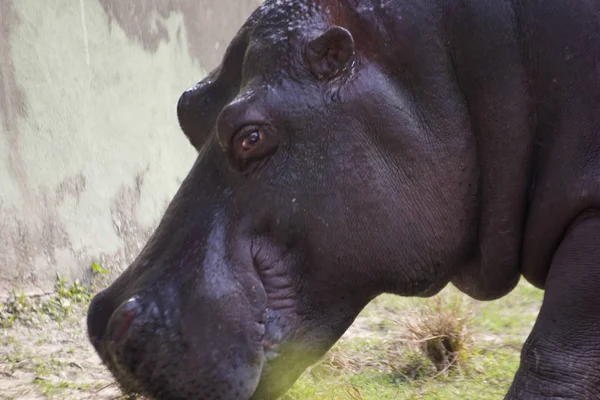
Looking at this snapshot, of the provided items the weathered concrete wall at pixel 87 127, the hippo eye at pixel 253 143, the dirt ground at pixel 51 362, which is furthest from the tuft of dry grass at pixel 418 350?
the hippo eye at pixel 253 143

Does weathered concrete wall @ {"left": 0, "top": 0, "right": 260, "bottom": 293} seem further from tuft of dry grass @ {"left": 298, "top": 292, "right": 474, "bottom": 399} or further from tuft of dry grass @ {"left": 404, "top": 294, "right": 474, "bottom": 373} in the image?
tuft of dry grass @ {"left": 404, "top": 294, "right": 474, "bottom": 373}

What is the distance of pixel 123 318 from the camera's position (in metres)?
1.66

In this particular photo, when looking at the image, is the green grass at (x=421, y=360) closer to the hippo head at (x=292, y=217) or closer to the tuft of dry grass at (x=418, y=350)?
the tuft of dry grass at (x=418, y=350)

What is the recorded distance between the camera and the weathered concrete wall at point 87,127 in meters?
4.16

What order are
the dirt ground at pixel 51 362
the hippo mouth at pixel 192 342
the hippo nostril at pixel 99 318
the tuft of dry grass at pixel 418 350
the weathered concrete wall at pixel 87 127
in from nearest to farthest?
the hippo mouth at pixel 192 342 < the hippo nostril at pixel 99 318 < the dirt ground at pixel 51 362 < the tuft of dry grass at pixel 418 350 < the weathered concrete wall at pixel 87 127

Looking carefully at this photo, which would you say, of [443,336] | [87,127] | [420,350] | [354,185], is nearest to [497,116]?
[354,185]

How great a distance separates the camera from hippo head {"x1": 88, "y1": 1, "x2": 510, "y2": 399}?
166 centimetres

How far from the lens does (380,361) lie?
12.5ft

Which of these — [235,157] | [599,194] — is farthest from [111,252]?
[599,194]

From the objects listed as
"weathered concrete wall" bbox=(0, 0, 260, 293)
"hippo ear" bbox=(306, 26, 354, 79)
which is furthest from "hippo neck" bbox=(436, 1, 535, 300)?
"weathered concrete wall" bbox=(0, 0, 260, 293)

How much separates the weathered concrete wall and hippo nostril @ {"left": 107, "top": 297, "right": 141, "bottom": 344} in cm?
259

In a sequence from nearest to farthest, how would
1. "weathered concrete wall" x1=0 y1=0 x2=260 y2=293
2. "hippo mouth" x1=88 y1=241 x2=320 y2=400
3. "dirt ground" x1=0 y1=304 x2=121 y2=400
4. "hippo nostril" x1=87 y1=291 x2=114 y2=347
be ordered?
"hippo mouth" x1=88 y1=241 x2=320 y2=400
"hippo nostril" x1=87 y1=291 x2=114 y2=347
"dirt ground" x1=0 y1=304 x2=121 y2=400
"weathered concrete wall" x1=0 y1=0 x2=260 y2=293

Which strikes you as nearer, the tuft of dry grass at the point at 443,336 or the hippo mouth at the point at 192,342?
the hippo mouth at the point at 192,342

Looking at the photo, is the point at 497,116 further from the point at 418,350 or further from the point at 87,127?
the point at 87,127
